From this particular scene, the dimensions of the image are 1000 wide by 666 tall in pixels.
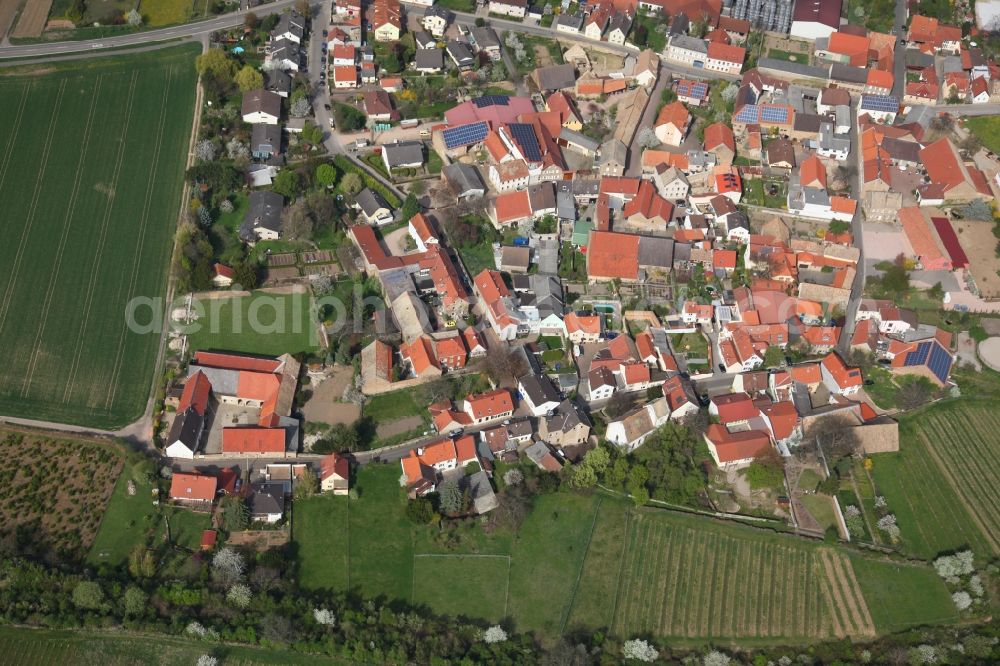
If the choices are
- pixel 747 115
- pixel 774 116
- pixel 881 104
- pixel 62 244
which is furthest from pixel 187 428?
pixel 881 104

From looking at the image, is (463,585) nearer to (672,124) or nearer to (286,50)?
(672,124)

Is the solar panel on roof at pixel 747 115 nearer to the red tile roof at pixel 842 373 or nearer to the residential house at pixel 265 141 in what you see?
the red tile roof at pixel 842 373

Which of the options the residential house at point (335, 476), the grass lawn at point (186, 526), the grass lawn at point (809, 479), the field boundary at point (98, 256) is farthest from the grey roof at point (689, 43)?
the grass lawn at point (186, 526)

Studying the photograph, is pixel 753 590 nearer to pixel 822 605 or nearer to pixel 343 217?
pixel 822 605

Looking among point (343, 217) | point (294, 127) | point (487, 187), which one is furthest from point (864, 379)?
point (294, 127)

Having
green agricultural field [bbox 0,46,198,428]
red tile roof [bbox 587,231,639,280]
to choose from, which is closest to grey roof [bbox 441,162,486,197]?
red tile roof [bbox 587,231,639,280]

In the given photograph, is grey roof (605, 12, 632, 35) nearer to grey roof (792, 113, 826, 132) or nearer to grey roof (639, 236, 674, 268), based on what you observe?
grey roof (792, 113, 826, 132)
